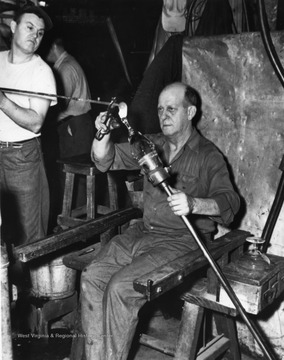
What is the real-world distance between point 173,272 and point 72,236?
0.83m

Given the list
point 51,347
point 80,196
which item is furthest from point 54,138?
point 51,347

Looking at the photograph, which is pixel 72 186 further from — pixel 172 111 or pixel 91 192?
pixel 172 111

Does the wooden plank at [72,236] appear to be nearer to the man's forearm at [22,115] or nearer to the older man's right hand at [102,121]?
the older man's right hand at [102,121]

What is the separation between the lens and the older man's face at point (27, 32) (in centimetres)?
328

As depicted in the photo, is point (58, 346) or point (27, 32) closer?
point (27, 32)

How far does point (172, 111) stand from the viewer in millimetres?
2934

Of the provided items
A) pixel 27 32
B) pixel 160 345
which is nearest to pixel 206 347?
pixel 160 345

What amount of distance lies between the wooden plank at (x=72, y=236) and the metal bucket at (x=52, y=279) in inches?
24.5

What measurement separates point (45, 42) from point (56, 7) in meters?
2.09

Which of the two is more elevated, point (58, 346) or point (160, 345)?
point (160, 345)

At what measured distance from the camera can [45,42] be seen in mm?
4582

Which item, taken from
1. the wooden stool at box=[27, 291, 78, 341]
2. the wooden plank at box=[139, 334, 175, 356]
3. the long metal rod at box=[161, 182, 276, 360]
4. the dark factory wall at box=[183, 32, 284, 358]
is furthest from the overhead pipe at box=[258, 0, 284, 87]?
the wooden stool at box=[27, 291, 78, 341]

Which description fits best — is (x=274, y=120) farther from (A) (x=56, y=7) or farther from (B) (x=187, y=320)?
(A) (x=56, y=7)

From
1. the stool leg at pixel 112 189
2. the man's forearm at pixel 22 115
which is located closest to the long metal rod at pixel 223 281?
the man's forearm at pixel 22 115
